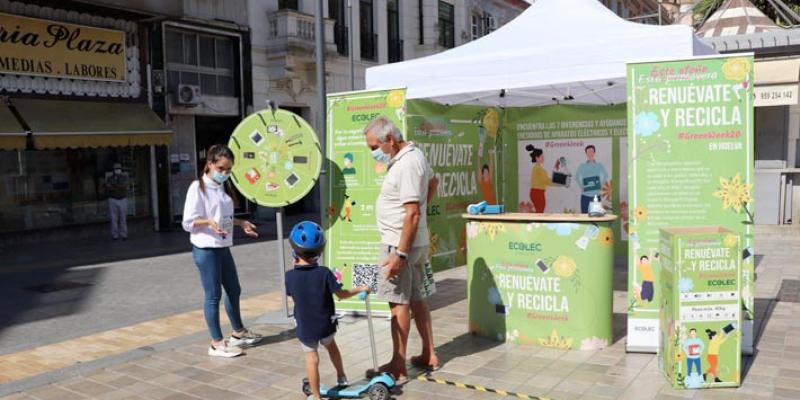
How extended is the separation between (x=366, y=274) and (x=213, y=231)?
5.75 ft

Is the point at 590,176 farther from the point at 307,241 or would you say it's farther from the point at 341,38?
the point at 341,38

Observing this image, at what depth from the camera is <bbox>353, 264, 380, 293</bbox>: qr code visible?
6426mm

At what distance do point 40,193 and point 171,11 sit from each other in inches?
189

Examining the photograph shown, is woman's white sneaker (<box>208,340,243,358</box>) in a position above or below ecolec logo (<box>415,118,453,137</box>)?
below

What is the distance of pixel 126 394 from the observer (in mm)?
4602

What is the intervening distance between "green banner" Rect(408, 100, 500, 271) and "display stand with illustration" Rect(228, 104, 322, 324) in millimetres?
1468

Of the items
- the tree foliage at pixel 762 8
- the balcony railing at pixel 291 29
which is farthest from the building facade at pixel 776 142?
Answer: the balcony railing at pixel 291 29

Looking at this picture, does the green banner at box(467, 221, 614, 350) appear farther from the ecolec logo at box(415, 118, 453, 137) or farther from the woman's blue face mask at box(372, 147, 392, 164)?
the ecolec logo at box(415, 118, 453, 137)

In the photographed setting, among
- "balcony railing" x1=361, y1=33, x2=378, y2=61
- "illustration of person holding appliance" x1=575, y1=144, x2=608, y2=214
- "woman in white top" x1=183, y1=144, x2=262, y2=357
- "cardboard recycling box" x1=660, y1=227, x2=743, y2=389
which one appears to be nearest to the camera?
"cardboard recycling box" x1=660, y1=227, x2=743, y2=389

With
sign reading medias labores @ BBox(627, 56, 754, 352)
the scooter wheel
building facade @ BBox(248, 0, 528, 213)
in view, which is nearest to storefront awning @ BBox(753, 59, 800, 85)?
sign reading medias labores @ BBox(627, 56, 754, 352)

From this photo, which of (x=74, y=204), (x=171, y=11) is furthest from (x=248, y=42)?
(x=74, y=204)

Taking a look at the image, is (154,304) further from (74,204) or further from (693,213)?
(74,204)

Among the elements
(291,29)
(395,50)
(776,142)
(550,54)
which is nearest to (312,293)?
(550,54)

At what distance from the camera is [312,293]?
409 centimetres
